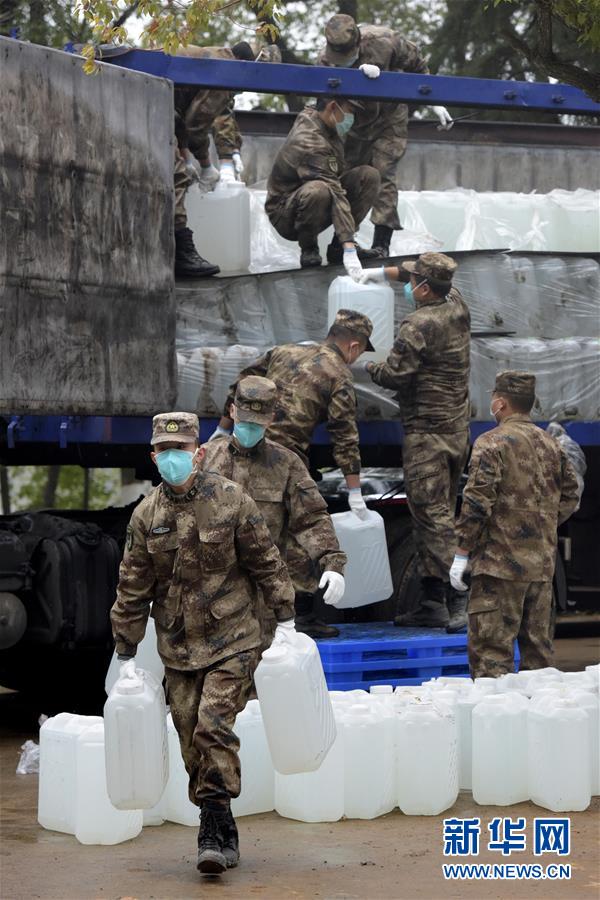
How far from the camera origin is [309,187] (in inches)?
402

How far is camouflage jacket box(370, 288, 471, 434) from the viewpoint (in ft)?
31.0

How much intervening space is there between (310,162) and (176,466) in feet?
15.5

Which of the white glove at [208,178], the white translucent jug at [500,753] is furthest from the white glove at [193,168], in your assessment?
the white translucent jug at [500,753]

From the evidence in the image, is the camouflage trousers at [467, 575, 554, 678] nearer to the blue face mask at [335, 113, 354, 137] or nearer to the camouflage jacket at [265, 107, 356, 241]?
the camouflage jacket at [265, 107, 356, 241]

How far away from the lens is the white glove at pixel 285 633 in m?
6.01

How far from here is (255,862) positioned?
6.23m

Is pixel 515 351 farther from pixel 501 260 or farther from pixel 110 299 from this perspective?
pixel 110 299

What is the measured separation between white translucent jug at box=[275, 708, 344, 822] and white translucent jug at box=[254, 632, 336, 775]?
0.95 m

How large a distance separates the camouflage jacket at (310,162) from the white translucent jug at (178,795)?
4315 millimetres

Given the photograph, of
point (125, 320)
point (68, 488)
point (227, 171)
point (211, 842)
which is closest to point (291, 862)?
point (211, 842)

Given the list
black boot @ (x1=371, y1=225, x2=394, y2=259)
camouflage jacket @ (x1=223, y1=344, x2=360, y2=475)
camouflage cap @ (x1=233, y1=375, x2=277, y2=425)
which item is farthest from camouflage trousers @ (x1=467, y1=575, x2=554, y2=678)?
black boot @ (x1=371, y1=225, x2=394, y2=259)

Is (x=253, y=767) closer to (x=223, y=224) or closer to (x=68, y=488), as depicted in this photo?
(x=223, y=224)

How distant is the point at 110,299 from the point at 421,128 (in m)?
5.03

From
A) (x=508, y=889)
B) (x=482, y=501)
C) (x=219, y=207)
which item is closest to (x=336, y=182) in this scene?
(x=219, y=207)
